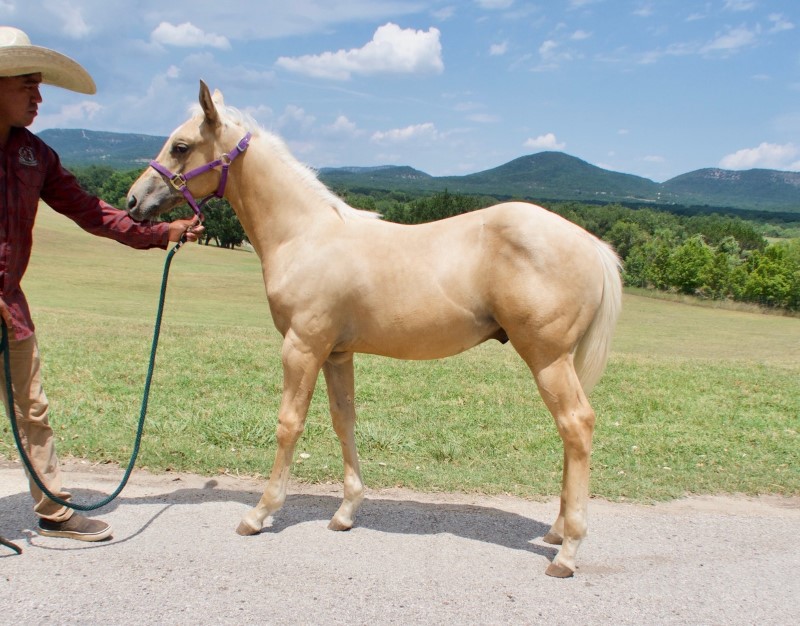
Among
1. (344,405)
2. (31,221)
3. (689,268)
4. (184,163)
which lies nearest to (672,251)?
(689,268)

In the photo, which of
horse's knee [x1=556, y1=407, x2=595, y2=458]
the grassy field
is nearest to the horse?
horse's knee [x1=556, y1=407, x2=595, y2=458]

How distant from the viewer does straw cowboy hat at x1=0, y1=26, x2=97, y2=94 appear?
3.98m

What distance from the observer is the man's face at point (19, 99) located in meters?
4.16

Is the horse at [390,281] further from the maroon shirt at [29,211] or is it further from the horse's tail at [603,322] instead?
the maroon shirt at [29,211]

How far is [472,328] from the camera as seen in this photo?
14.1ft

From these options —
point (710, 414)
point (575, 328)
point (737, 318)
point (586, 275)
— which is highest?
point (586, 275)

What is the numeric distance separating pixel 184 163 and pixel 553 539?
361 cm

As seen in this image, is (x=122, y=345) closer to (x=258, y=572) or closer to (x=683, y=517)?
(x=258, y=572)

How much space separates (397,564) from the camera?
13.1 ft

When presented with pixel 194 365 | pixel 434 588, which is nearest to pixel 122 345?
pixel 194 365

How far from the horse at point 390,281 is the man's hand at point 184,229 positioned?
0.15m

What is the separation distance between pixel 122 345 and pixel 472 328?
8543 mm

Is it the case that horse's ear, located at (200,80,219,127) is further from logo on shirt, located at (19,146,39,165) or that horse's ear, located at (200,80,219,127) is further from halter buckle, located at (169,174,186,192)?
logo on shirt, located at (19,146,39,165)

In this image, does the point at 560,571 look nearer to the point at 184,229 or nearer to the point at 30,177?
the point at 184,229
